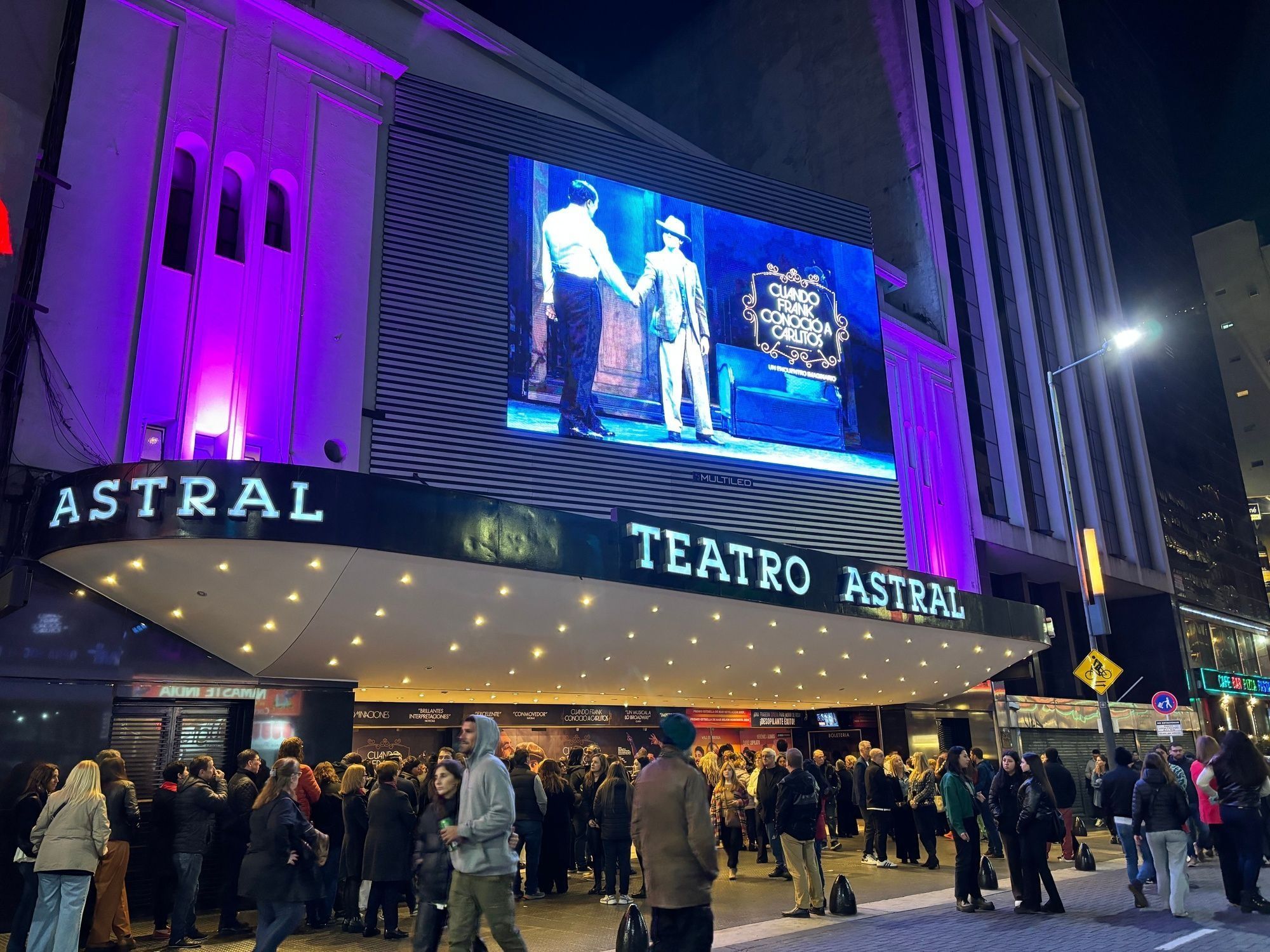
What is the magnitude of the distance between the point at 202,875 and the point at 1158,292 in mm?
48130

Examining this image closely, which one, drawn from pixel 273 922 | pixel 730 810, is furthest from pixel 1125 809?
pixel 273 922

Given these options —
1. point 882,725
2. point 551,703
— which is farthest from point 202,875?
point 882,725

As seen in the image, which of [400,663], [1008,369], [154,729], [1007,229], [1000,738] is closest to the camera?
[154,729]

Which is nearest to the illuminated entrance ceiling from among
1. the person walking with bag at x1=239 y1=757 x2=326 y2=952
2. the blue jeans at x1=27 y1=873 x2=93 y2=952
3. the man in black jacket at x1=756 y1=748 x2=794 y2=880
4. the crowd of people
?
the crowd of people

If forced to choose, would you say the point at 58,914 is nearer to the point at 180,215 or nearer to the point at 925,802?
the point at 180,215

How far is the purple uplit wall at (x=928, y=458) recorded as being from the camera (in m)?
24.9

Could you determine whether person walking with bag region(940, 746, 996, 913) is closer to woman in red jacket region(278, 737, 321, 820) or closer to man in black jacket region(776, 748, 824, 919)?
man in black jacket region(776, 748, 824, 919)

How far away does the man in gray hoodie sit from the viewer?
544 cm

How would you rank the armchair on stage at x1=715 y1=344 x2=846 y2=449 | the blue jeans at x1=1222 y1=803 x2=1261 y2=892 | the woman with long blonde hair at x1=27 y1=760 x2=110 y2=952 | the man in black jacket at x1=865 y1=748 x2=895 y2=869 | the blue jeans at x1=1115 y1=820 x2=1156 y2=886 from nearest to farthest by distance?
the woman with long blonde hair at x1=27 y1=760 x2=110 y2=952 → the blue jeans at x1=1222 y1=803 x2=1261 y2=892 → the blue jeans at x1=1115 y1=820 x2=1156 y2=886 → the man in black jacket at x1=865 y1=748 x2=895 y2=869 → the armchair on stage at x1=715 y1=344 x2=846 y2=449

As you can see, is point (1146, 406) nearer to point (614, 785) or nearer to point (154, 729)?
point (614, 785)

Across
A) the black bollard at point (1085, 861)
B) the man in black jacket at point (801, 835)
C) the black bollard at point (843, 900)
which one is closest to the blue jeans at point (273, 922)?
the man in black jacket at point (801, 835)

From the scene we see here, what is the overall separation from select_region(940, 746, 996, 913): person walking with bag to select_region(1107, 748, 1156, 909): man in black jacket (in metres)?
1.79

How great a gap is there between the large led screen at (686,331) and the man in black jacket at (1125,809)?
32.8 ft

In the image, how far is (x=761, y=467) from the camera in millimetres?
20578
